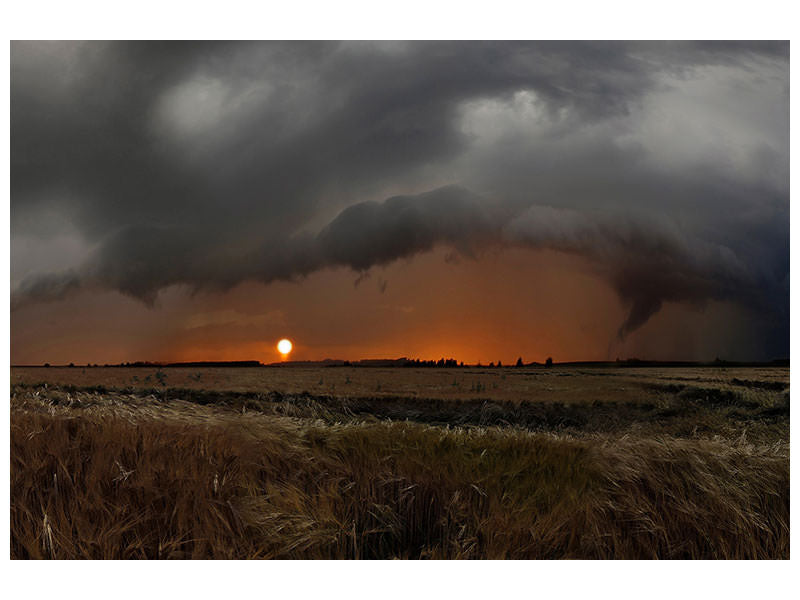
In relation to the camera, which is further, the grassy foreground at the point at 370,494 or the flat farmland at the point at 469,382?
the flat farmland at the point at 469,382

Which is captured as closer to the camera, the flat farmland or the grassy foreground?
the grassy foreground

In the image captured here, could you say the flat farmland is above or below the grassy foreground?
above

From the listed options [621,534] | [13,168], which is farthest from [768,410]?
[13,168]

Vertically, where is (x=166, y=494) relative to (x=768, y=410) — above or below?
Answer: below

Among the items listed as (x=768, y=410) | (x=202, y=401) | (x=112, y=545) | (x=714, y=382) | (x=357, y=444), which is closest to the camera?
(x=112, y=545)

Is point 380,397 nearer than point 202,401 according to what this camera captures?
No

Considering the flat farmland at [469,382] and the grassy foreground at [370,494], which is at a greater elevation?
the flat farmland at [469,382]

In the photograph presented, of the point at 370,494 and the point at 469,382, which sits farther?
the point at 469,382

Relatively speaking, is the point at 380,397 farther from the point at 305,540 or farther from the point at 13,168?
the point at 13,168
